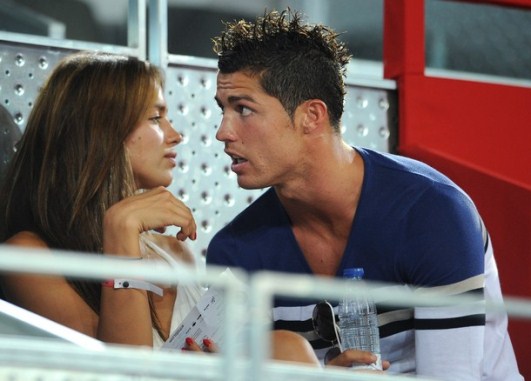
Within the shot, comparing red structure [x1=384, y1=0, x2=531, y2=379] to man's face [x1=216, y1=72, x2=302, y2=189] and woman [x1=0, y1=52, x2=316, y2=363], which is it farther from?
woman [x1=0, y1=52, x2=316, y2=363]

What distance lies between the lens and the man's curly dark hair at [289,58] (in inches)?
88.7

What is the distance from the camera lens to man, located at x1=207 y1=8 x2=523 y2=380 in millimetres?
2010

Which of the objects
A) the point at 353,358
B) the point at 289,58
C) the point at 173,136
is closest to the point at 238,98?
the point at 289,58

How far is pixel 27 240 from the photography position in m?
2.26

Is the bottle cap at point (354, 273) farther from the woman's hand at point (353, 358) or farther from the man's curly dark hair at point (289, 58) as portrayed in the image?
the man's curly dark hair at point (289, 58)

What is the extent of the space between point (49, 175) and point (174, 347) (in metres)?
0.59

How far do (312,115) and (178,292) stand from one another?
1.62 feet

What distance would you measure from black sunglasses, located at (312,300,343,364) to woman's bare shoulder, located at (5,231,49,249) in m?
0.60

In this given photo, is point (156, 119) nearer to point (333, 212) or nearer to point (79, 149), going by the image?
point (79, 149)

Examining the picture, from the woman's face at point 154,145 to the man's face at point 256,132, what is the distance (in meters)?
0.23

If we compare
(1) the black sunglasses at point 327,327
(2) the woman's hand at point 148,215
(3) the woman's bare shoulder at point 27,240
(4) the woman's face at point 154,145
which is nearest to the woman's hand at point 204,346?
(1) the black sunglasses at point 327,327

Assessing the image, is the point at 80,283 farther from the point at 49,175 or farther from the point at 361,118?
the point at 361,118

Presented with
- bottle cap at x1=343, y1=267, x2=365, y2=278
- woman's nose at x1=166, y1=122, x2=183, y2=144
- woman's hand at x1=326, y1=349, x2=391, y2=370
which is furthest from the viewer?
woman's nose at x1=166, y1=122, x2=183, y2=144

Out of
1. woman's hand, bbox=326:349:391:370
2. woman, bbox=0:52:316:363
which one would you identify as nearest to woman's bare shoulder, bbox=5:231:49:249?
woman, bbox=0:52:316:363
